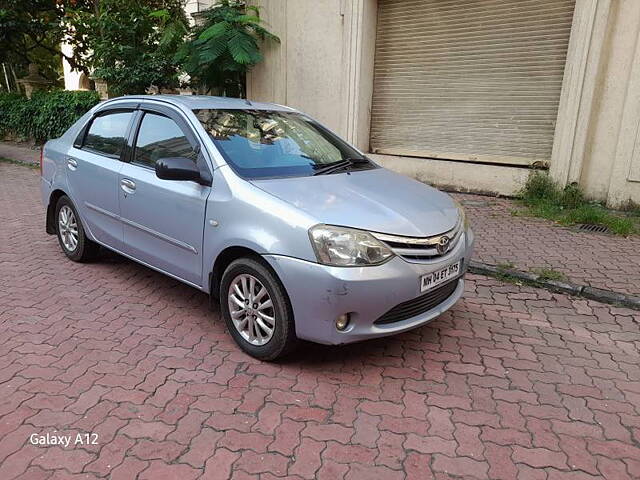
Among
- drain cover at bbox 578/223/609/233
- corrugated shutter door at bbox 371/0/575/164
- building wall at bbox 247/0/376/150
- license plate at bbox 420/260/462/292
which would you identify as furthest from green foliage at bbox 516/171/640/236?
license plate at bbox 420/260/462/292

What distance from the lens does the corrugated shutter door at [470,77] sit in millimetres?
7703

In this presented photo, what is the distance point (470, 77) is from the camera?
8461 mm

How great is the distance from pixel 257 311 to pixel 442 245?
1.24 meters

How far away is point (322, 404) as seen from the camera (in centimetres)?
294

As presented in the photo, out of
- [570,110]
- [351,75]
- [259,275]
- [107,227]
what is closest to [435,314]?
[259,275]

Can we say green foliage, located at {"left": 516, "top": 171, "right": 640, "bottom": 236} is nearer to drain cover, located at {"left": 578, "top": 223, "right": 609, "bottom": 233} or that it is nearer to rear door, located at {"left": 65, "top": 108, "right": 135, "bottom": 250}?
drain cover, located at {"left": 578, "top": 223, "right": 609, "bottom": 233}

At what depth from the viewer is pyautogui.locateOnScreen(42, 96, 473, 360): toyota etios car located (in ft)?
9.78

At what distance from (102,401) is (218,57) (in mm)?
8123

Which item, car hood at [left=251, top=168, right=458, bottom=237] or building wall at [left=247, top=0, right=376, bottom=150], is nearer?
car hood at [left=251, top=168, right=458, bottom=237]

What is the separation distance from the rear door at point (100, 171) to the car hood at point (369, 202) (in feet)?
5.41

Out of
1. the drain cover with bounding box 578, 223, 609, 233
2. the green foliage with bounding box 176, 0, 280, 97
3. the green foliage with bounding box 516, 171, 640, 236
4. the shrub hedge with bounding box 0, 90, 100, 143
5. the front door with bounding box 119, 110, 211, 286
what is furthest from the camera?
the shrub hedge with bounding box 0, 90, 100, 143

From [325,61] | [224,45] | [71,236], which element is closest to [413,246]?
[71,236]

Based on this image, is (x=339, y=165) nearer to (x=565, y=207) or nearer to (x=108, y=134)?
(x=108, y=134)

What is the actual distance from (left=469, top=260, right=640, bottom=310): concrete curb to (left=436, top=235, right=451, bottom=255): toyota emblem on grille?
1.95m
